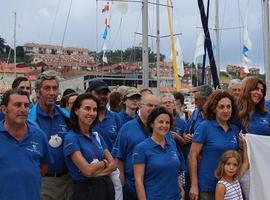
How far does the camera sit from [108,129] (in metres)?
5.77

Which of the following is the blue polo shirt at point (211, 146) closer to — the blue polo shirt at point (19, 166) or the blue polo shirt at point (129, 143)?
the blue polo shirt at point (129, 143)

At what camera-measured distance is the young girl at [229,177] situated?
5113 mm

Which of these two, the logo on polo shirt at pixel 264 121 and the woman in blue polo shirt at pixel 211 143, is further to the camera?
the logo on polo shirt at pixel 264 121

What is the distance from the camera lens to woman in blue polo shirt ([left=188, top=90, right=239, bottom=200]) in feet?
17.2

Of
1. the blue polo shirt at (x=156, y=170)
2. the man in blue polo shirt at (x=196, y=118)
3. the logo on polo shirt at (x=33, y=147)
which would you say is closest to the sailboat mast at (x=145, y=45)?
the man in blue polo shirt at (x=196, y=118)

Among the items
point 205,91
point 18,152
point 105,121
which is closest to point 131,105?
point 105,121

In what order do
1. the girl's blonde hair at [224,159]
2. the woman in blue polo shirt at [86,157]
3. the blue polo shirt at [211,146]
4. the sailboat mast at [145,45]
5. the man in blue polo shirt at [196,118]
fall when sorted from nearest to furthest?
the woman in blue polo shirt at [86,157] < the girl's blonde hair at [224,159] < the blue polo shirt at [211,146] < the man in blue polo shirt at [196,118] < the sailboat mast at [145,45]

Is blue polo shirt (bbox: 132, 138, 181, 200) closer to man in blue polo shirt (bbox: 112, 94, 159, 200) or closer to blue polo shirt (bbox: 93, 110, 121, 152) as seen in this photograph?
man in blue polo shirt (bbox: 112, 94, 159, 200)

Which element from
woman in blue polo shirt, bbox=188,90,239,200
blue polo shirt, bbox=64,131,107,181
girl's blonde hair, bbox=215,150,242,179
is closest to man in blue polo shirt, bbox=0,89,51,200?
blue polo shirt, bbox=64,131,107,181

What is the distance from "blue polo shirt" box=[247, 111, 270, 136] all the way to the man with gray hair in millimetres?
2072

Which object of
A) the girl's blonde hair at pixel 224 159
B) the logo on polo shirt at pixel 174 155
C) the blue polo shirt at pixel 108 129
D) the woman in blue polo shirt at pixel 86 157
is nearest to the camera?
the woman in blue polo shirt at pixel 86 157

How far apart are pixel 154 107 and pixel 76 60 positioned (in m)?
102

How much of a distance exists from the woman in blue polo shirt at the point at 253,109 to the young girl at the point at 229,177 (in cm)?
43

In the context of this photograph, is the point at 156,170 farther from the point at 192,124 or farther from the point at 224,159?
the point at 192,124
